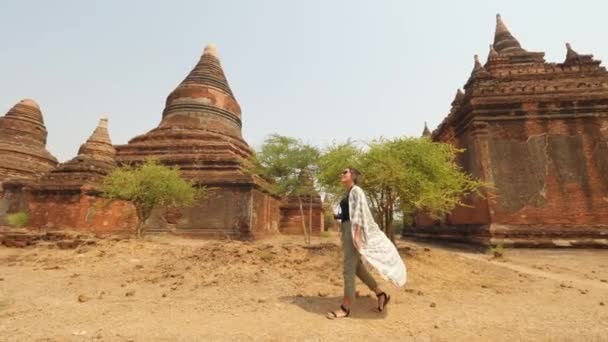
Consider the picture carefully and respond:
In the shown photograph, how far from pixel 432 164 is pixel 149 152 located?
14.5m

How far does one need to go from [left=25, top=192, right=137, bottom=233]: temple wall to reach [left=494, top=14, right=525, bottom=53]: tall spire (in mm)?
21183

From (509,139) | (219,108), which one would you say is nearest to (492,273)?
(509,139)

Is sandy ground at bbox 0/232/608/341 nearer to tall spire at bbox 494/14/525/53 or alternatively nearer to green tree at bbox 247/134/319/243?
green tree at bbox 247/134/319/243

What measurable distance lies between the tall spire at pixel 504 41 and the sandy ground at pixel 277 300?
1242 centimetres

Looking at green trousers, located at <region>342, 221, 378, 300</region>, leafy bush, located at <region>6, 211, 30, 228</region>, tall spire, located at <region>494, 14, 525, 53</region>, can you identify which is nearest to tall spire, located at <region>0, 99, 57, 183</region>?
leafy bush, located at <region>6, 211, 30, 228</region>

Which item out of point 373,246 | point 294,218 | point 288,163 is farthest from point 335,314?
point 294,218

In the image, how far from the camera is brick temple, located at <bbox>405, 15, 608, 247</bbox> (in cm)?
969

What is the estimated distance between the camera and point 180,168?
48.5ft

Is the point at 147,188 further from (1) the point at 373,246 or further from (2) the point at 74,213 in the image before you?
(1) the point at 373,246

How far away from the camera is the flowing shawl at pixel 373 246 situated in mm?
3514

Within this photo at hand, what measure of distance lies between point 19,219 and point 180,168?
7621 mm

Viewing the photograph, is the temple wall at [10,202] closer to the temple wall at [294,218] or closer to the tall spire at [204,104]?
the tall spire at [204,104]

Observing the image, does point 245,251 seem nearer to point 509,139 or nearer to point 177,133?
point 509,139

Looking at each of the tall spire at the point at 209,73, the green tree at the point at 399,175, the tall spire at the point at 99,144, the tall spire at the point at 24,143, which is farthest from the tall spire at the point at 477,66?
the tall spire at the point at 24,143
